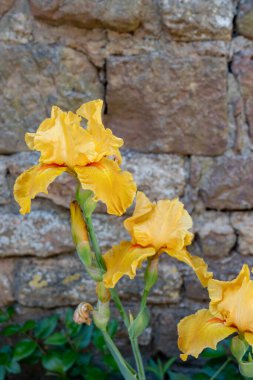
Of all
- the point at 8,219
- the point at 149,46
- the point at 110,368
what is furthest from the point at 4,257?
the point at 149,46

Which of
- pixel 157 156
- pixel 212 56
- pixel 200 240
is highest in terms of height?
pixel 212 56

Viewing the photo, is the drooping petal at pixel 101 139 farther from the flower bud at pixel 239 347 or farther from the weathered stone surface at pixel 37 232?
the weathered stone surface at pixel 37 232

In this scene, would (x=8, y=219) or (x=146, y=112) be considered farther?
(x=8, y=219)

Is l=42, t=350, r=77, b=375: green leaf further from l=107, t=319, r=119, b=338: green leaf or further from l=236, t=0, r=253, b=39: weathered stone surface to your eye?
l=236, t=0, r=253, b=39: weathered stone surface

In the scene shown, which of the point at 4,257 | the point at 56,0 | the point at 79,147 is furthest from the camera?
the point at 4,257

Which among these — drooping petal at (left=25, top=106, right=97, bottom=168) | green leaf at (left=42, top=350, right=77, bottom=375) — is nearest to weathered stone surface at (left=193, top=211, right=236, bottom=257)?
green leaf at (left=42, top=350, right=77, bottom=375)

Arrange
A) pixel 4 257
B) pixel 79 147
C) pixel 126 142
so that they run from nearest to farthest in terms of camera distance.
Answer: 1. pixel 79 147
2. pixel 126 142
3. pixel 4 257

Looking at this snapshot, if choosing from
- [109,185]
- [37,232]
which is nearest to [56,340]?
[37,232]

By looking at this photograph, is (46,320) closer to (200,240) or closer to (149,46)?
(200,240)

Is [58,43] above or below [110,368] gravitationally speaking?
above
